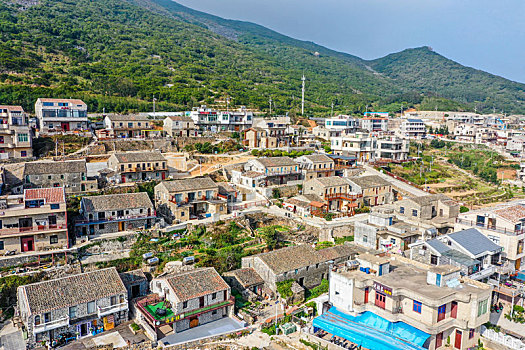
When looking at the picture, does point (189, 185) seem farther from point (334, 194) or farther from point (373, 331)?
point (373, 331)

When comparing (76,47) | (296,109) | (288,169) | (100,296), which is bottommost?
(100,296)

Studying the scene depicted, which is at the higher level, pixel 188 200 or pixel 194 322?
pixel 188 200

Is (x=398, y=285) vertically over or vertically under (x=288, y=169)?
under

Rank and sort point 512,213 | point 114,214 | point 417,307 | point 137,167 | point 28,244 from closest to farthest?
point 417,307
point 28,244
point 512,213
point 114,214
point 137,167

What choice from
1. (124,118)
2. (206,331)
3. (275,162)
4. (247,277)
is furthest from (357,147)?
(206,331)

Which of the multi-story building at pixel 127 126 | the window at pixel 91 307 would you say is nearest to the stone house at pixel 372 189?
the multi-story building at pixel 127 126

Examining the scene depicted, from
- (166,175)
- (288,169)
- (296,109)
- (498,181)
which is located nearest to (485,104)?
(296,109)

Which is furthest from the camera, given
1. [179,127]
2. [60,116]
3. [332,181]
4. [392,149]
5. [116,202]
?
[392,149]

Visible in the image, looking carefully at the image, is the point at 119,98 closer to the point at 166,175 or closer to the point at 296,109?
the point at 166,175
